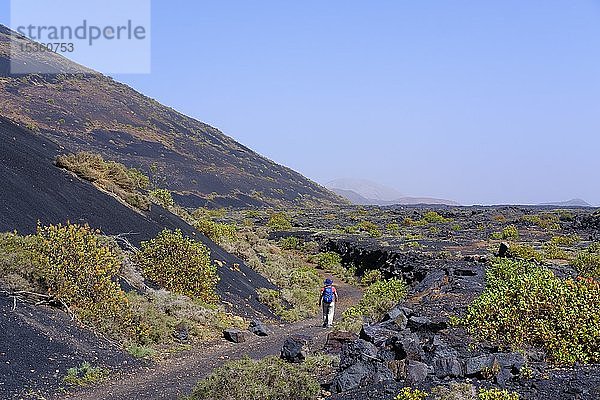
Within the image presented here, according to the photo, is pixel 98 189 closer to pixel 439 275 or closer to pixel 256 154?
pixel 439 275

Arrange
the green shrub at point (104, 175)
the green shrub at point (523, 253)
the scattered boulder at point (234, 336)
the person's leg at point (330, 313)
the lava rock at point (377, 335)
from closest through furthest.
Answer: the lava rock at point (377, 335), the scattered boulder at point (234, 336), the person's leg at point (330, 313), the green shrub at point (104, 175), the green shrub at point (523, 253)

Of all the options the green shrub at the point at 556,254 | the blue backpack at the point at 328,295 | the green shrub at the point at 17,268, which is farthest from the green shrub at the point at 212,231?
the green shrub at the point at 556,254

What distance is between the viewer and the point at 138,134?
82.5 meters

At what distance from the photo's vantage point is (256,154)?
120 meters

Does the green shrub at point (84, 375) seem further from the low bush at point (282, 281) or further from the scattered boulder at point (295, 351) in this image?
the low bush at point (282, 281)

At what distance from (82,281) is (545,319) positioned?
798cm

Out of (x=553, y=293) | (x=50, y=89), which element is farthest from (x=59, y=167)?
(x=50, y=89)

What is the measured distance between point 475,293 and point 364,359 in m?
6.49

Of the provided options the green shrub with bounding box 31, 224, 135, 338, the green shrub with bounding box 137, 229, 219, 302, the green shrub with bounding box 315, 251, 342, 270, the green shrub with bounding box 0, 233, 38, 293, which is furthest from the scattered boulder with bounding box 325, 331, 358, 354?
the green shrub with bounding box 315, 251, 342, 270

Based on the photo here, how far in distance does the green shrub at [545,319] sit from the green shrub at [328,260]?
19.5 meters

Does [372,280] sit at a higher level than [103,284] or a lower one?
lower

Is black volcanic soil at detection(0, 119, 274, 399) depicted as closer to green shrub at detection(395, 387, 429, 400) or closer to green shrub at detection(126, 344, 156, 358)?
green shrub at detection(126, 344, 156, 358)

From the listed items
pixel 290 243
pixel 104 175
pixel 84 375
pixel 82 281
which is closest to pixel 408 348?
pixel 84 375

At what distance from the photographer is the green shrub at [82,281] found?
1062cm
